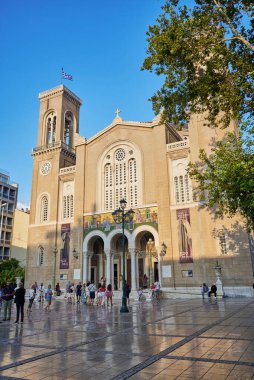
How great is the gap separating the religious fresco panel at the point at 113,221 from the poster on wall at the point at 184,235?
243 centimetres

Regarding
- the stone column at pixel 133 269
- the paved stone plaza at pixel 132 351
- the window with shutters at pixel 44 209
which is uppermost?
the window with shutters at pixel 44 209

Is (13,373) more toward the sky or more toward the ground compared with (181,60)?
more toward the ground

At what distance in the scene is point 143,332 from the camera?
31.8ft

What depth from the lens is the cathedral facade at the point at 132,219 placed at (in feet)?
86.1

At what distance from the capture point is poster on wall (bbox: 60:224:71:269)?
110 ft

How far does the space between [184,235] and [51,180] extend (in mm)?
17889

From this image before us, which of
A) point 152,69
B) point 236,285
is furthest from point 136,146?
point 152,69

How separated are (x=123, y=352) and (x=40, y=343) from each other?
263 centimetres

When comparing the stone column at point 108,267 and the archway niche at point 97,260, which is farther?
the archway niche at point 97,260

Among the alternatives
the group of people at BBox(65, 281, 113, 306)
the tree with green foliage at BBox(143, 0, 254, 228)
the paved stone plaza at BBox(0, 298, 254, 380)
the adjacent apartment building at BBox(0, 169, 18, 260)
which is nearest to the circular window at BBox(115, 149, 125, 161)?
the group of people at BBox(65, 281, 113, 306)

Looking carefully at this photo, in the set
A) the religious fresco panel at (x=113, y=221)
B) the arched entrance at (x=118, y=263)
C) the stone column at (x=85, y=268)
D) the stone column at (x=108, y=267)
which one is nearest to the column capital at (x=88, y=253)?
the stone column at (x=85, y=268)

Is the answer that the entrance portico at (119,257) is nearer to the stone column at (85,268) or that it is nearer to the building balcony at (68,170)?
the stone column at (85,268)

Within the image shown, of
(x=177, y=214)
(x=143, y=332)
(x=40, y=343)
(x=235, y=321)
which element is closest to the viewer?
(x=40, y=343)

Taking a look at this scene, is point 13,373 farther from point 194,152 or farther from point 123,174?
point 123,174
